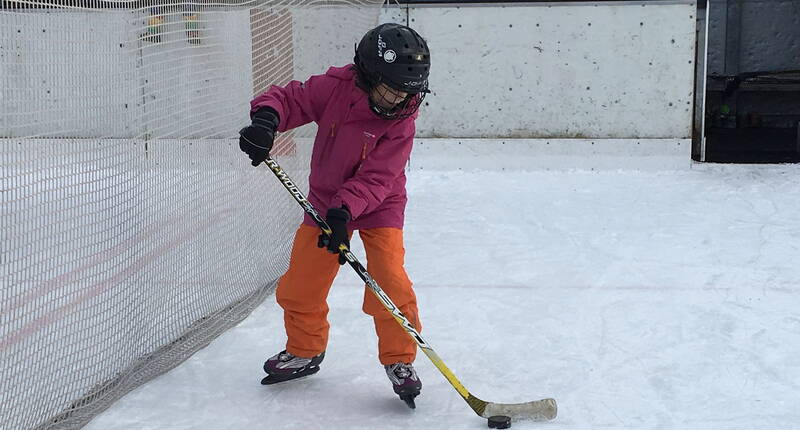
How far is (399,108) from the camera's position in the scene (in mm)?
2348

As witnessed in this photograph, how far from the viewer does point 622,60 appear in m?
6.55

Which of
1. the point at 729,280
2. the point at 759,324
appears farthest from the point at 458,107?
the point at 759,324

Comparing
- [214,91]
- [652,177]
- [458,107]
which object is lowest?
[652,177]

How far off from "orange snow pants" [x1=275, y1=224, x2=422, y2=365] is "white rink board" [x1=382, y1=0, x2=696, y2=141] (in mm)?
4249

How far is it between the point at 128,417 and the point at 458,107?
4663 millimetres

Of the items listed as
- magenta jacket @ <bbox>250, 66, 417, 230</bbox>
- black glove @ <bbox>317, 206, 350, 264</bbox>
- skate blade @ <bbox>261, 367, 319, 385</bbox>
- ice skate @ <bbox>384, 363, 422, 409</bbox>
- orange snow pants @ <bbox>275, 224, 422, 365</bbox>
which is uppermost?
magenta jacket @ <bbox>250, 66, 417, 230</bbox>

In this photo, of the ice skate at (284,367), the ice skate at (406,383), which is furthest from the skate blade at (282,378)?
the ice skate at (406,383)

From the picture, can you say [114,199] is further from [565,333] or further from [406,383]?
[565,333]

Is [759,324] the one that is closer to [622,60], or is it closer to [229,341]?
[229,341]

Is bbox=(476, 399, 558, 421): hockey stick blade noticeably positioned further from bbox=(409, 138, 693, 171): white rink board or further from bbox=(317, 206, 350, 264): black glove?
bbox=(409, 138, 693, 171): white rink board

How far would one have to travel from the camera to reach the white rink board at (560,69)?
6512 millimetres

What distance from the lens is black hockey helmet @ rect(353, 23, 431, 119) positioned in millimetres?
2229

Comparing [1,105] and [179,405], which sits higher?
Result: [1,105]

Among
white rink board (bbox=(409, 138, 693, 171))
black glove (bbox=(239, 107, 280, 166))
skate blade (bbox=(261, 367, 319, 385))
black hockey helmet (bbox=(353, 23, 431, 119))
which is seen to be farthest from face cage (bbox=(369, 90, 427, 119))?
white rink board (bbox=(409, 138, 693, 171))
